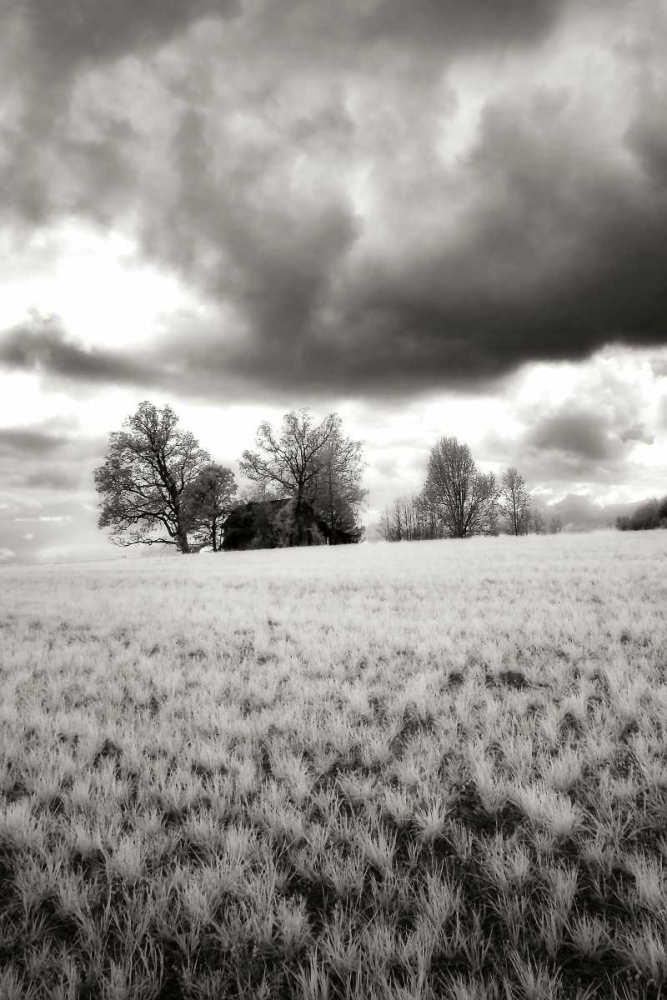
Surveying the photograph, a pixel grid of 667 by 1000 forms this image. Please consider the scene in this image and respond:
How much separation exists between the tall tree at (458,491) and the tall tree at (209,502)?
776 inches

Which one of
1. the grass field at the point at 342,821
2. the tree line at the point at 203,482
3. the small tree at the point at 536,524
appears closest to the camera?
the grass field at the point at 342,821

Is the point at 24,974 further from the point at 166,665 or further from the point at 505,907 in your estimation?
the point at 166,665

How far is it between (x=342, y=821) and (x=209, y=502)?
38.5 meters

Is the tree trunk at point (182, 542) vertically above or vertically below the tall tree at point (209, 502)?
below

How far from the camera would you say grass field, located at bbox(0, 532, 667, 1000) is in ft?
6.40

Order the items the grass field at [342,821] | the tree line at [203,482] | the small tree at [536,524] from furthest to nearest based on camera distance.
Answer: the small tree at [536,524] → the tree line at [203,482] → the grass field at [342,821]

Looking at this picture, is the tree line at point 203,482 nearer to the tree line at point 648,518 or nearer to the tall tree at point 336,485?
the tall tree at point 336,485

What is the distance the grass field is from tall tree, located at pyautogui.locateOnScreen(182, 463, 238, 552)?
32.6 meters

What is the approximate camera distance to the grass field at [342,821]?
1.95 metres

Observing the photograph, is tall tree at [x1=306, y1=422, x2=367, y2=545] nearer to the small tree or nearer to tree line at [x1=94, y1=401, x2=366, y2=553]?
tree line at [x1=94, y1=401, x2=366, y2=553]

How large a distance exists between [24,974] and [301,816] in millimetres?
1444

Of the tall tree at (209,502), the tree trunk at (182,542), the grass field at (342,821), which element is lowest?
the grass field at (342,821)

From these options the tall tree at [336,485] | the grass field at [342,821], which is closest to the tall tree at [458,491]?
the tall tree at [336,485]

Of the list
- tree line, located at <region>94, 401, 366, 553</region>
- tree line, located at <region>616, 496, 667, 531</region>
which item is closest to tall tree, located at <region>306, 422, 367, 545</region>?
tree line, located at <region>94, 401, 366, 553</region>
